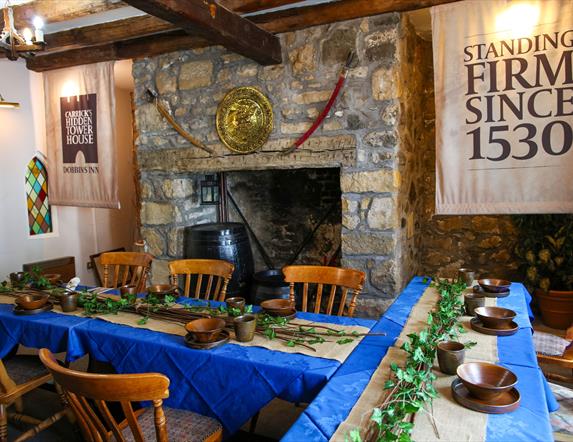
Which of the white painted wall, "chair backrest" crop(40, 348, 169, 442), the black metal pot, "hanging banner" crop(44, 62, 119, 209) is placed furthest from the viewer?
the white painted wall

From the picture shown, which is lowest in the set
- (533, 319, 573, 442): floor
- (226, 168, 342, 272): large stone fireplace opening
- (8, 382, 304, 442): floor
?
(8, 382, 304, 442): floor

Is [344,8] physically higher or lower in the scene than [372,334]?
higher

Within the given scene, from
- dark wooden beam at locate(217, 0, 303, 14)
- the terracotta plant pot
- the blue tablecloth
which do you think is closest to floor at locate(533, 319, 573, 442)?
the blue tablecloth

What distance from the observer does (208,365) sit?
5.23 feet

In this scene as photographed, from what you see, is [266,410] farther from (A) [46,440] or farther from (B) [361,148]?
(B) [361,148]

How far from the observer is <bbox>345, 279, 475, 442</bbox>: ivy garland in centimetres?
102

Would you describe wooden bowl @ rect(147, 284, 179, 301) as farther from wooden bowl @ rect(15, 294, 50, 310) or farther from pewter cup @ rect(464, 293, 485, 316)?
pewter cup @ rect(464, 293, 485, 316)

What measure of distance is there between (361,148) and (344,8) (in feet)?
2.95

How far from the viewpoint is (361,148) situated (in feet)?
9.57

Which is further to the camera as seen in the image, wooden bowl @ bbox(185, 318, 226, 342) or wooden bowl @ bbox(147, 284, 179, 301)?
wooden bowl @ bbox(147, 284, 179, 301)

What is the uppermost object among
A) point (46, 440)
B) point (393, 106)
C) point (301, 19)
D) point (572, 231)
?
point (301, 19)

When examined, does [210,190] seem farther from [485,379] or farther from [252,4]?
[485,379]

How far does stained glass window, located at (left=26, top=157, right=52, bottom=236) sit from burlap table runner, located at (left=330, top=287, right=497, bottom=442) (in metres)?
4.16

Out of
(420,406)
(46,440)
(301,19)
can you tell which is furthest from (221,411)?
(301,19)
